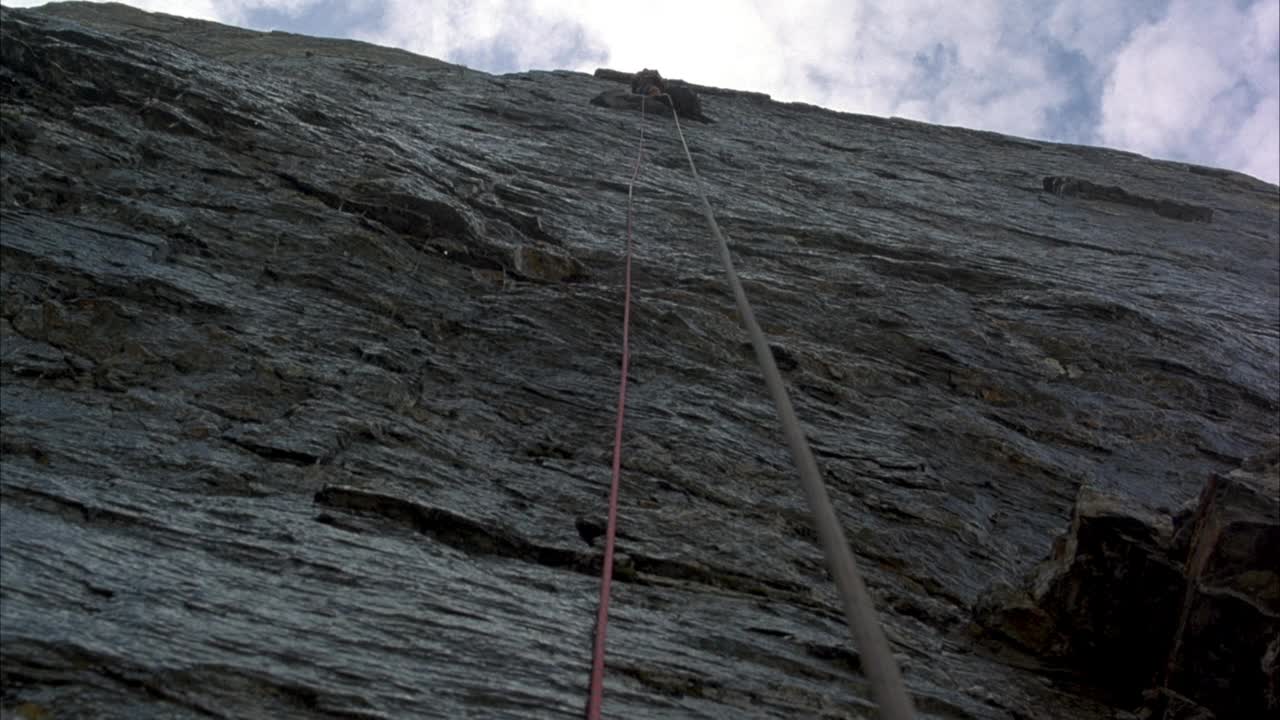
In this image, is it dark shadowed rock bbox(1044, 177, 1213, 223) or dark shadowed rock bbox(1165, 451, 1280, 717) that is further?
dark shadowed rock bbox(1044, 177, 1213, 223)

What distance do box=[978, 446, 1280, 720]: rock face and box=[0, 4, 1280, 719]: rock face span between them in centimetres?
4

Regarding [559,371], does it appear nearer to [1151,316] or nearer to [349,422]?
[349,422]

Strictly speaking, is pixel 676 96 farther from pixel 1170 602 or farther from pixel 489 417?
pixel 1170 602

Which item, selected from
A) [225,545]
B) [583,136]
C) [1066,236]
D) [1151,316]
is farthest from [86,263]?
[1066,236]

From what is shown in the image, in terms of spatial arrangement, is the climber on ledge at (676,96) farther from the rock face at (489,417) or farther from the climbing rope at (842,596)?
the climbing rope at (842,596)

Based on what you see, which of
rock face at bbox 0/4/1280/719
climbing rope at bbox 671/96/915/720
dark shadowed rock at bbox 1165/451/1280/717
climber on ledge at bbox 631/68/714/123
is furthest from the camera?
climber on ledge at bbox 631/68/714/123

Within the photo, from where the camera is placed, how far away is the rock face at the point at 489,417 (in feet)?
14.1

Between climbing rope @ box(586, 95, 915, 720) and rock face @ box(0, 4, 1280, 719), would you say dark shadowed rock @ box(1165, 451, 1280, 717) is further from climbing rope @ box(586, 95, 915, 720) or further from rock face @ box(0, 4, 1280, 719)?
climbing rope @ box(586, 95, 915, 720)

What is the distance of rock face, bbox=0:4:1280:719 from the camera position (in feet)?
14.1

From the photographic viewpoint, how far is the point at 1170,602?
5.86 meters

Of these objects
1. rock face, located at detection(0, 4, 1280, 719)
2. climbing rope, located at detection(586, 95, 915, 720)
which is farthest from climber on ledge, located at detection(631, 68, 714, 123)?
climbing rope, located at detection(586, 95, 915, 720)

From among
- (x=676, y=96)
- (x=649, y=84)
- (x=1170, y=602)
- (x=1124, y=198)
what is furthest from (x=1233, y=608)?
(x=649, y=84)

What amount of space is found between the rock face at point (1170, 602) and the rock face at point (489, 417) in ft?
0.14

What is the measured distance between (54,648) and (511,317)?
483cm
